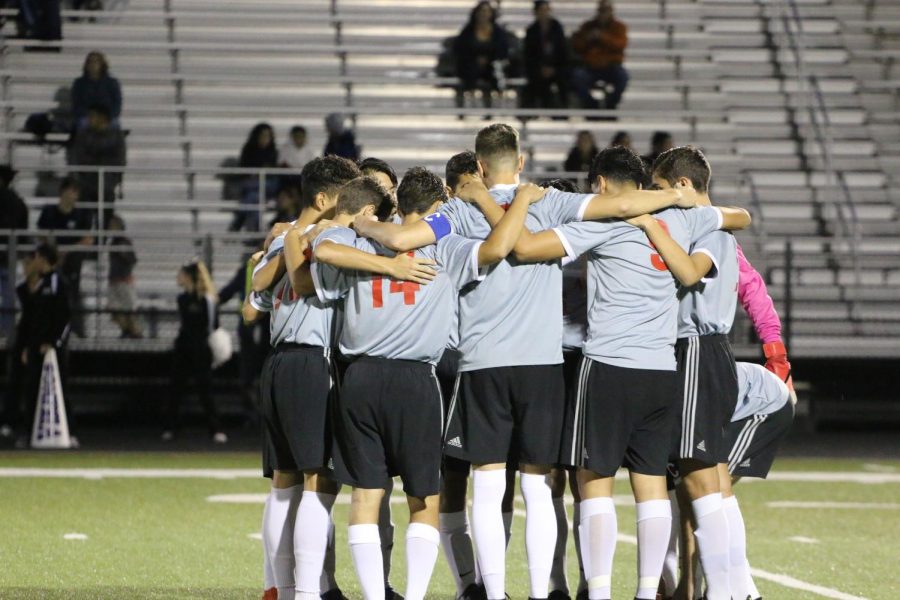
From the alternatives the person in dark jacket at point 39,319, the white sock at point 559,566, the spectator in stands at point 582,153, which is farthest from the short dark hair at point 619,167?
the spectator in stands at point 582,153

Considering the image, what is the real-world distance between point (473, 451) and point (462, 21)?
15.6m

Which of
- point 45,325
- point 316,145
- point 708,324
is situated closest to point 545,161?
point 316,145

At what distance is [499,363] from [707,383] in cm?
94

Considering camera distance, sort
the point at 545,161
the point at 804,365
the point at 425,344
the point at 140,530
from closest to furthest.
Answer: the point at 425,344
the point at 140,530
the point at 804,365
the point at 545,161

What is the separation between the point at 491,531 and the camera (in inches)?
260

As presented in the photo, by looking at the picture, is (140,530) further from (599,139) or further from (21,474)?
(599,139)

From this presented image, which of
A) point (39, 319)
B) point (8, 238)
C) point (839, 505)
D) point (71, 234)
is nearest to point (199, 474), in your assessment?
point (39, 319)

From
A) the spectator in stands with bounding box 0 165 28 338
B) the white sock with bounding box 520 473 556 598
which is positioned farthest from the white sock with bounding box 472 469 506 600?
the spectator in stands with bounding box 0 165 28 338

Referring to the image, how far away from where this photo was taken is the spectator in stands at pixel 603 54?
1994 centimetres

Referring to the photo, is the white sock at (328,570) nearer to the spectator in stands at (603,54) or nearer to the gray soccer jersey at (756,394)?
the gray soccer jersey at (756,394)

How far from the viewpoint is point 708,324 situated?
6.91 meters


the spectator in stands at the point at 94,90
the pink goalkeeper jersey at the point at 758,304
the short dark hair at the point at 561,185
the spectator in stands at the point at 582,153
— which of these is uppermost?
the spectator in stands at the point at 94,90

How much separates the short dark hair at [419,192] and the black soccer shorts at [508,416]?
2.43 ft

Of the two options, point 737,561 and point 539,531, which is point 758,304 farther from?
point 539,531
